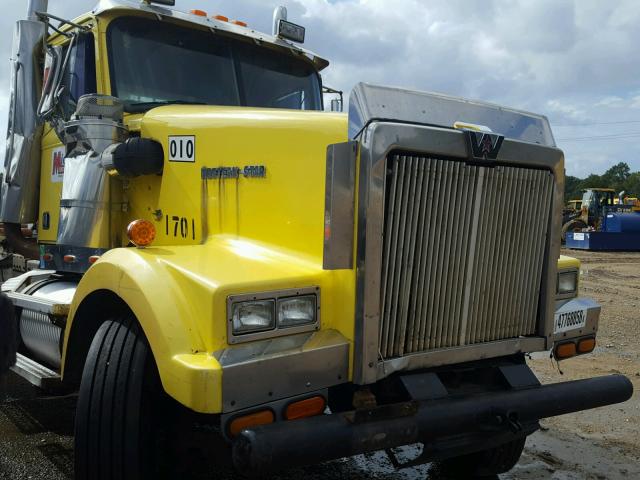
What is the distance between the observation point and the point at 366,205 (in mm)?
2588

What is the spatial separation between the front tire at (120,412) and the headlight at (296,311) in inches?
25.8

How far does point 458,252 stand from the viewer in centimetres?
290

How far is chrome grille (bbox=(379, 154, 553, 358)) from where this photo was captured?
8.94ft

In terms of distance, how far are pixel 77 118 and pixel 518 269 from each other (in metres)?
2.89

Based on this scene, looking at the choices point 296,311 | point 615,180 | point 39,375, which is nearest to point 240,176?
point 296,311

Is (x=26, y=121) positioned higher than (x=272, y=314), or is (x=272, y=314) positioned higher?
(x=26, y=121)

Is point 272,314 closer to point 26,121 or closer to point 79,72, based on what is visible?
point 79,72

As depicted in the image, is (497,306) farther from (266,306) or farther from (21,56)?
(21,56)

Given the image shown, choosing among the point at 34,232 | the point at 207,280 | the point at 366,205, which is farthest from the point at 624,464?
the point at 34,232

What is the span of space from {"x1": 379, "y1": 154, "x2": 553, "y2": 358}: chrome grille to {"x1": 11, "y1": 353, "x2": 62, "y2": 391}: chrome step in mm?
2053

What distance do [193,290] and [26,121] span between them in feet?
10.5

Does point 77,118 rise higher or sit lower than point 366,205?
higher

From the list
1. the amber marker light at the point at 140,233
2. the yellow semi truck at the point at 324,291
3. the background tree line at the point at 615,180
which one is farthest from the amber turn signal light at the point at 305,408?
the background tree line at the point at 615,180

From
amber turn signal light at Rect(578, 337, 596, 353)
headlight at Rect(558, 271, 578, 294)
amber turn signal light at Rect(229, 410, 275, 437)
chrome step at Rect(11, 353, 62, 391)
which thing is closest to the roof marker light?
headlight at Rect(558, 271, 578, 294)
